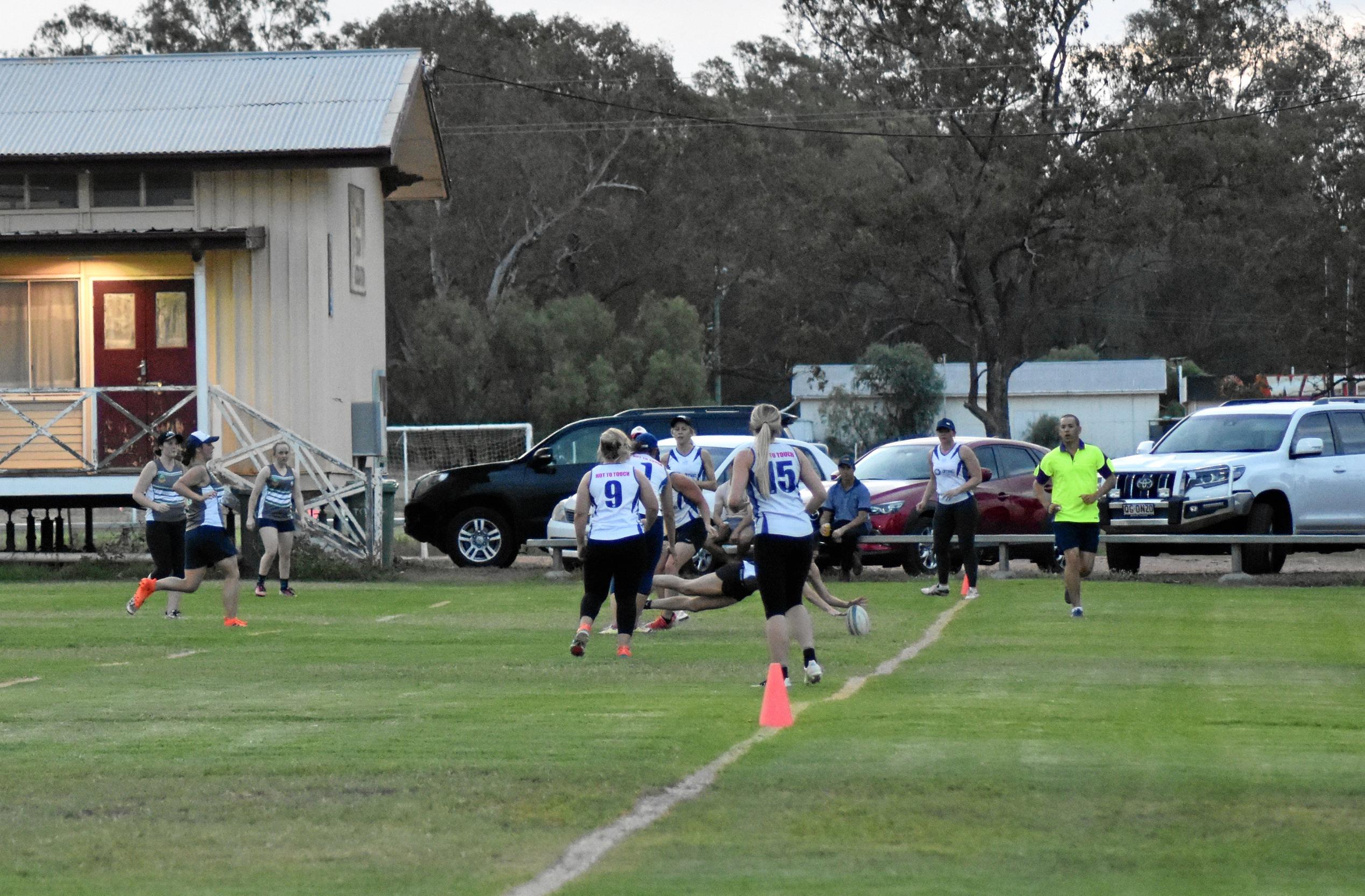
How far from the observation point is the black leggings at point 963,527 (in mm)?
18891

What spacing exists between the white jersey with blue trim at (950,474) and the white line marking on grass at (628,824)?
27.9ft

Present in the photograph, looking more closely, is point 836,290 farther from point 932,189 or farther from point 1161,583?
point 1161,583

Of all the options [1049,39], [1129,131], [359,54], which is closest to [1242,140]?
[1129,131]

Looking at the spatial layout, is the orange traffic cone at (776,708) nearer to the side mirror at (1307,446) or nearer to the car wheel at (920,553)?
the car wheel at (920,553)

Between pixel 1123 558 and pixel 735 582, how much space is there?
9.85m

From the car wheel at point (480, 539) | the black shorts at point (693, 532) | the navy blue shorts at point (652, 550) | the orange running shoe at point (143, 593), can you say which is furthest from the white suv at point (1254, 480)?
the orange running shoe at point (143, 593)

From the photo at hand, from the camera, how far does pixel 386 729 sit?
9773 mm

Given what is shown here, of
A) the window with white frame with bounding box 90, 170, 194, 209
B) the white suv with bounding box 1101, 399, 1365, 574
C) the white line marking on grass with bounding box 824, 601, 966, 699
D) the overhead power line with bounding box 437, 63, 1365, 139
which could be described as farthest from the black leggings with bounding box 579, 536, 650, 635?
the overhead power line with bounding box 437, 63, 1365, 139

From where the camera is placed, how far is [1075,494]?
16812 millimetres

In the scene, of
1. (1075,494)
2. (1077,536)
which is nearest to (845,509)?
(1077,536)

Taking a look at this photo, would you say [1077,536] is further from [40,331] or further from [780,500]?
[40,331]

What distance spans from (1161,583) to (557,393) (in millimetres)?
36013

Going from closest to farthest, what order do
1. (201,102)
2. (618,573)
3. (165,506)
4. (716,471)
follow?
(618,573) → (165,506) → (716,471) → (201,102)

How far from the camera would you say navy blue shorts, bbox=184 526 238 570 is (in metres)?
16.7
